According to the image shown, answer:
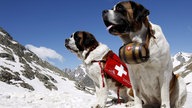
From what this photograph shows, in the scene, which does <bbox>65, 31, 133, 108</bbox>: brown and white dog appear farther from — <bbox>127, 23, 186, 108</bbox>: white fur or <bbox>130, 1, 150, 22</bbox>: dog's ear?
<bbox>130, 1, 150, 22</bbox>: dog's ear

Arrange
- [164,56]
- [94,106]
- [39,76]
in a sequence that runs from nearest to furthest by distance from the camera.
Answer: [164,56], [94,106], [39,76]

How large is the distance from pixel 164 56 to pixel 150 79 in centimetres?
53

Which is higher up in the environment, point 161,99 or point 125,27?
point 125,27

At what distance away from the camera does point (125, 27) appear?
548cm

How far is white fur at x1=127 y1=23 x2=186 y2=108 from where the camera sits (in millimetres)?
5434

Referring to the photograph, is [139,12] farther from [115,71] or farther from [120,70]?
[120,70]

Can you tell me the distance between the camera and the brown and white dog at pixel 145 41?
540cm

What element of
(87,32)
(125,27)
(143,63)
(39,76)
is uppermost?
(39,76)

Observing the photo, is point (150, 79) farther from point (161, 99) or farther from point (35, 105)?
point (35, 105)

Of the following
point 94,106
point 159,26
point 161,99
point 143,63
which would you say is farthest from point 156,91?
point 94,106

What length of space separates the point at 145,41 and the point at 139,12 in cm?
52

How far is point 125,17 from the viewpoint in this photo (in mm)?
5465

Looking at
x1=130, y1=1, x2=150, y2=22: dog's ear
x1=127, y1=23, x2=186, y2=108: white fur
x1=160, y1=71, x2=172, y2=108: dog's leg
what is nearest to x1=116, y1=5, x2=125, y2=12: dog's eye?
x1=130, y1=1, x2=150, y2=22: dog's ear

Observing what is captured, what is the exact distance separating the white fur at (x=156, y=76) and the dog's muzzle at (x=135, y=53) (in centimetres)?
16
